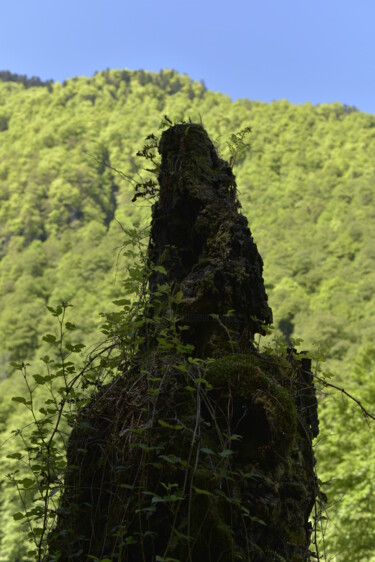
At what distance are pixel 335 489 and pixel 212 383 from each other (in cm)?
1598

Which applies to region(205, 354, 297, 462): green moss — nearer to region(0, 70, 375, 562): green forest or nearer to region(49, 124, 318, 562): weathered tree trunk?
region(49, 124, 318, 562): weathered tree trunk

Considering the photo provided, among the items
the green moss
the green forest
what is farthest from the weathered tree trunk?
the green forest

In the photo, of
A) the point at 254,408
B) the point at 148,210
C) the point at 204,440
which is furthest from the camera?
the point at 148,210

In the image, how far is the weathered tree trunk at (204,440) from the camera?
91.9 inches

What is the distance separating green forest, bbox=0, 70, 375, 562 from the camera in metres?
28.7

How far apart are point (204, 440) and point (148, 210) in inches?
1109

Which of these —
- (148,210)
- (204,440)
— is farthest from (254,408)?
(148,210)

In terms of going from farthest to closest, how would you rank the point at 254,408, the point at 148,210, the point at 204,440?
1. the point at 148,210
2. the point at 254,408
3. the point at 204,440

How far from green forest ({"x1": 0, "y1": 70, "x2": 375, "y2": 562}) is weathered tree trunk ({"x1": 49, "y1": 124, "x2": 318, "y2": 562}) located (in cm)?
1346

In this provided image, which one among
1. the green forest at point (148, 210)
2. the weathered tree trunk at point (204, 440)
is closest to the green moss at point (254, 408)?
the weathered tree trunk at point (204, 440)

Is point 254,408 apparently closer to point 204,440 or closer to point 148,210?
point 204,440

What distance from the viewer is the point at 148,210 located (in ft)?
99.2

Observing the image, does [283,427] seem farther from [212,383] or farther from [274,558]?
[274,558]

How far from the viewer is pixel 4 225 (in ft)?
403
